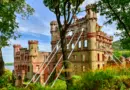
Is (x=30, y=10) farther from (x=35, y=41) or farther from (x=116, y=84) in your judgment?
(x=35, y=41)

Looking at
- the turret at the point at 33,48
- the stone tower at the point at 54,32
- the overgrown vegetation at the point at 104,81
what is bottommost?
the overgrown vegetation at the point at 104,81

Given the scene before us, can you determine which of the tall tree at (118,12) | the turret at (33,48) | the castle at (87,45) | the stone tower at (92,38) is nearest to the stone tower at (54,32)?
the castle at (87,45)

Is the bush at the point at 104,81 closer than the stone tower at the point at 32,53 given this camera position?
Yes

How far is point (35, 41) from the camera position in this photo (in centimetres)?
5341

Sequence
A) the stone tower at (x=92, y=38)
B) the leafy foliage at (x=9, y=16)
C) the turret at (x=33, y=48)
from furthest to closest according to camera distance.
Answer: the turret at (x=33, y=48), the stone tower at (x=92, y=38), the leafy foliage at (x=9, y=16)

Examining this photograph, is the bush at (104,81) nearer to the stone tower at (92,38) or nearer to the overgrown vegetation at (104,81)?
the overgrown vegetation at (104,81)

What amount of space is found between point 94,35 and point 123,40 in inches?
585

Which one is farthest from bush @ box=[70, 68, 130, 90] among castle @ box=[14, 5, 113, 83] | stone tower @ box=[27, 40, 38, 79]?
stone tower @ box=[27, 40, 38, 79]

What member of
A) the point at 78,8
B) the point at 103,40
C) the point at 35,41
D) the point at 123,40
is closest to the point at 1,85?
the point at 78,8

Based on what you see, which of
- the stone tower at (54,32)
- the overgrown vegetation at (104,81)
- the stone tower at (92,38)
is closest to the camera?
the overgrown vegetation at (104,81)

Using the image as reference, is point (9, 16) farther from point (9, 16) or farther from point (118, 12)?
point (118, 12)

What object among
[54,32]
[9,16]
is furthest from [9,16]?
[54,32]

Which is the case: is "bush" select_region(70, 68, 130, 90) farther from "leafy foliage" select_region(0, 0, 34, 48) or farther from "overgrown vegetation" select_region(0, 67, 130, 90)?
"leafy foliage" select_region(0, 0, 34, 48)

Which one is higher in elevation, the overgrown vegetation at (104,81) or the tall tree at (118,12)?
the tall tree at (118,12)
